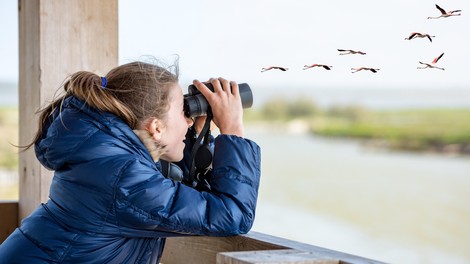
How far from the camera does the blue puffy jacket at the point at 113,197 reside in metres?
1.11

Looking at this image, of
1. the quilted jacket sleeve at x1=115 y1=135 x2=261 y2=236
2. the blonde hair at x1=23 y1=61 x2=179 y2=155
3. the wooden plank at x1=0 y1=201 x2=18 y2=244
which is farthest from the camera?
the wooden plank at x1=0 y1=201 x2=18 y2=244

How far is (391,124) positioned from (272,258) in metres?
7.02

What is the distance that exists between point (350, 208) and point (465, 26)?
4.91m

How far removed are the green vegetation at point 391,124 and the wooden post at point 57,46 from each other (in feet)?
14.0

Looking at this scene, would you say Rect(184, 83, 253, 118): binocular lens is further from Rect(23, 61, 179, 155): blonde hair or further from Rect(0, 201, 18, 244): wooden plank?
Rect(0, 201, 18, 244): wooden plank

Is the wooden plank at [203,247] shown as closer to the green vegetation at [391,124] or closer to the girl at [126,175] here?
the girl at [126,175]

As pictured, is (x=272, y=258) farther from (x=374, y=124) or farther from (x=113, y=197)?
(x=374, y=124)

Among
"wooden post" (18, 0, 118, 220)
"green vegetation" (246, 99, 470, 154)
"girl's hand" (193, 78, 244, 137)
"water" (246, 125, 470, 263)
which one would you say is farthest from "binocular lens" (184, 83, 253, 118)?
"water" (246, 125, 470, 263)

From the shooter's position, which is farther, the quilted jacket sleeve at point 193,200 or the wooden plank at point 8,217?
the wooden plank at point 8,217

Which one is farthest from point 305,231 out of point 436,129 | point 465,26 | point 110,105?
point 110,105

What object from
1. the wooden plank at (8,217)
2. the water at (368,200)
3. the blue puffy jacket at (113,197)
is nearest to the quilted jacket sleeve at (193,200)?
the blue puffy jacket at (113,197)

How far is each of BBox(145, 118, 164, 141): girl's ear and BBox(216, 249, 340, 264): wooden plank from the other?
0.38 meters

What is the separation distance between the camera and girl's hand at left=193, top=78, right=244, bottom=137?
126 centimetres

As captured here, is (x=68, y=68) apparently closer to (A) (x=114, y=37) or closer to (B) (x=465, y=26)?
(A) (x=114, y=37)
